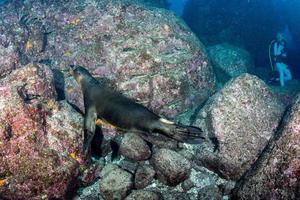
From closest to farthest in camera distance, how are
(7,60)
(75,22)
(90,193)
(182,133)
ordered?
1. (182,133)
2. (90,193)
3. (7,60)
4. (75,22)

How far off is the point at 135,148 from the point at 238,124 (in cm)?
252

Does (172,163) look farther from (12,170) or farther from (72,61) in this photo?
(72,61)

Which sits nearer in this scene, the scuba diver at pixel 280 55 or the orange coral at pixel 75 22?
the orange coral at pixel 75 22

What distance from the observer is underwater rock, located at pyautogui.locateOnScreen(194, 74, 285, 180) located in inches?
283

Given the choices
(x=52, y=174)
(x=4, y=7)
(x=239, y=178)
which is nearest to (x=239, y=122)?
(x=239, y=178)

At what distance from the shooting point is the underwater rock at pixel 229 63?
1456 centimetres

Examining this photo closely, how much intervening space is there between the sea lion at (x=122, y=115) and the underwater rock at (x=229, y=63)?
29.8 ft

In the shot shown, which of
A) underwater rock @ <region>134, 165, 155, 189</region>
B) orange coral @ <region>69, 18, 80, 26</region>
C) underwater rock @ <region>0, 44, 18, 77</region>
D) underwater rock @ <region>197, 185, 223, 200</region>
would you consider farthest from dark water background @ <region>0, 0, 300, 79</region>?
underwater rock @ <region>134, 165, 155, 189</region>

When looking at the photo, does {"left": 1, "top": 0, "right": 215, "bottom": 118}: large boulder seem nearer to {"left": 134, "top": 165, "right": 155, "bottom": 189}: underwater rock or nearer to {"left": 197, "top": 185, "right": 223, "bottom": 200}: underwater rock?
{"left": 134, "top": 165, "right": 155, "bottom": 189}: underwater rock

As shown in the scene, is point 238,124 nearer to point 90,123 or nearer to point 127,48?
point 90,123

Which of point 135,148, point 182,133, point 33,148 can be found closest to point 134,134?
point 135,148

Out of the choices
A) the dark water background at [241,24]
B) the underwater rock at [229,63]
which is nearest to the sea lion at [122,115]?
the underwater rock at [229,63]

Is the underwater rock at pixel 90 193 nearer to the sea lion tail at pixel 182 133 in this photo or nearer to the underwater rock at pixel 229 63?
the sea lion tail at pixel 182 133

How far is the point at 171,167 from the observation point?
700cm
